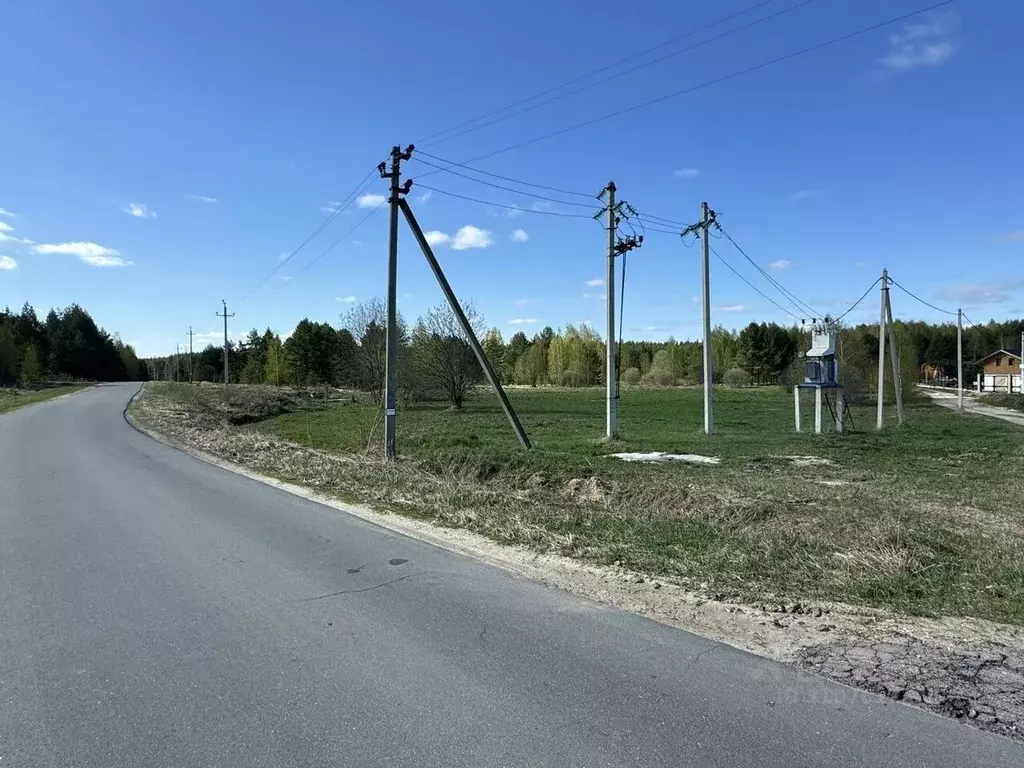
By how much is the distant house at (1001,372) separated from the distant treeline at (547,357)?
8121 millimetres

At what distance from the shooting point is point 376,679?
407cm

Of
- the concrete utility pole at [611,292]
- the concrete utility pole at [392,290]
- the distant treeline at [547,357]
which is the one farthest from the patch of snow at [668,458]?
the distant treeline at [547,357]

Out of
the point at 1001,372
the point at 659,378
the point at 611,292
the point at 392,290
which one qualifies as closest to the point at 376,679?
the point at 392,290

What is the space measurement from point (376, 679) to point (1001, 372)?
109824mm

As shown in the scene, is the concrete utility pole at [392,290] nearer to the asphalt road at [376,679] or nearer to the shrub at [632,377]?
the asphalt road at [376,679]

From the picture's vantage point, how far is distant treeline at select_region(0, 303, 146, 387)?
3898 inches

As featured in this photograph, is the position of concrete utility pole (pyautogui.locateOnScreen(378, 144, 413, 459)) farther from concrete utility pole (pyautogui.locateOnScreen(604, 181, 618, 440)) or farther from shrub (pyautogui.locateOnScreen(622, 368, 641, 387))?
shrub (pyautogui.locateOnScreen(622, 368, 641, 387))

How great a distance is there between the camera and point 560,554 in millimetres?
7215

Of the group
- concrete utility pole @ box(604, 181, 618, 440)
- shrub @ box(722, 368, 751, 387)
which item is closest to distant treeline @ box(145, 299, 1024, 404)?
shrub @ box(722, 368, 751, 387)

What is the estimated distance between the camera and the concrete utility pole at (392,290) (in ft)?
52.3

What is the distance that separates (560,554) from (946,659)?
373cm

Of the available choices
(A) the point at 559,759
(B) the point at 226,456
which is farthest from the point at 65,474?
(A) the point at 559,759

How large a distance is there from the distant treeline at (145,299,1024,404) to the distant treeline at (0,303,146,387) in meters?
10.6

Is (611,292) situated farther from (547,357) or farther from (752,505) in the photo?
(547,357)
